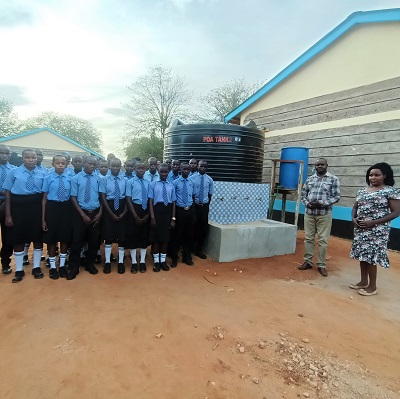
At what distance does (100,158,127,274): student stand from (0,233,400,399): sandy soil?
1.66 feet

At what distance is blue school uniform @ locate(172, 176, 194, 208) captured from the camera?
14.3 feet

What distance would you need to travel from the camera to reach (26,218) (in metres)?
3.55

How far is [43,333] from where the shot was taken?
2.45 metres

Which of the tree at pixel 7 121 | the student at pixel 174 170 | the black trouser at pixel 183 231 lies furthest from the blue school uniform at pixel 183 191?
the tree at pixel 7 121

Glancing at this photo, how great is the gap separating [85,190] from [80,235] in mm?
621

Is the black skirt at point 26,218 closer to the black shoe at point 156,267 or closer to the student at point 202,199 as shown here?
the black shoe at point 156,267

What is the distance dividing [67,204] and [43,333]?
1739 millimetres

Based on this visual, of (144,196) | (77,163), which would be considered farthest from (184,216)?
(77,163)

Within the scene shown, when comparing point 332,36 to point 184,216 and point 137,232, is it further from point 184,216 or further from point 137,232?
point 137,232

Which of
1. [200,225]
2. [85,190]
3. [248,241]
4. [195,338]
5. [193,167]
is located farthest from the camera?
[248,241]

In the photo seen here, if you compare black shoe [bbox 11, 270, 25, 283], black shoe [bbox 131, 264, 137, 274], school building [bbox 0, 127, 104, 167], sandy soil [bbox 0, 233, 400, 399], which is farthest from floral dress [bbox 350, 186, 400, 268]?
school building [bbox 0, 127, 104, 167]

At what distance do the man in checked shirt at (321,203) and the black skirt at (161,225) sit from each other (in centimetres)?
222

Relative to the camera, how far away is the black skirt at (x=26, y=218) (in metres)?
3.49

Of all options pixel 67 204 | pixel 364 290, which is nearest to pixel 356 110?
pixel 364 290
